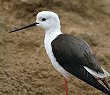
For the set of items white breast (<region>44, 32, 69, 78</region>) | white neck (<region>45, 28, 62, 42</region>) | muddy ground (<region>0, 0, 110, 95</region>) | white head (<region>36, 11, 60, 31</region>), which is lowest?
muddy ground (<region>0, 0, 110, 95</region>)

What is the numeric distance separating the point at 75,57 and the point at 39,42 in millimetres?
1677

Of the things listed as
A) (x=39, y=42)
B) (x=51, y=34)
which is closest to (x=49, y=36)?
(x=51, y=34)

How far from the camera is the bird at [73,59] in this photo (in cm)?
439

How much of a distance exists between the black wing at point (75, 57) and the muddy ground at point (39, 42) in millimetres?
726

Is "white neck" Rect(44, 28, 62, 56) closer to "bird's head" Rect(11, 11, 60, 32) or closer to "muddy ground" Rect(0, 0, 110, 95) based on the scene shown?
"bird's head" Rect(11, 11, 60, 32)

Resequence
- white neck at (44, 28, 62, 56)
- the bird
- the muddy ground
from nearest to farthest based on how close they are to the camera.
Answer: the bird → white neck at (44, 28, 62, 56) → the muddy ground

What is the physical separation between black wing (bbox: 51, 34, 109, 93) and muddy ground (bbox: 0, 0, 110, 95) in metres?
0.73

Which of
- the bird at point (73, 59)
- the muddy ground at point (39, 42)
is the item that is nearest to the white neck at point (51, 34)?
the bird at point (73, 59)

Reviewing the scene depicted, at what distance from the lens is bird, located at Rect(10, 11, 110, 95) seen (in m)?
4.39

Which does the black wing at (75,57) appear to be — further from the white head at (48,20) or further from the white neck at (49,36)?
the white head at (48,20)

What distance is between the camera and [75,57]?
177 inches

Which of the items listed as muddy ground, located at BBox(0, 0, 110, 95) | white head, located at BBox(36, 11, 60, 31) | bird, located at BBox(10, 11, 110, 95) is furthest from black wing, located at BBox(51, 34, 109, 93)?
muddy ground, located at BBox(0, 0, 110, 95)

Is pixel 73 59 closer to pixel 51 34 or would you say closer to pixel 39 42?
pixel 51 34

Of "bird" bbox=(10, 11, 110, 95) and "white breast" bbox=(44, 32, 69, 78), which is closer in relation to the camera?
"bird" bbox=(10, 11, 110, 95)
